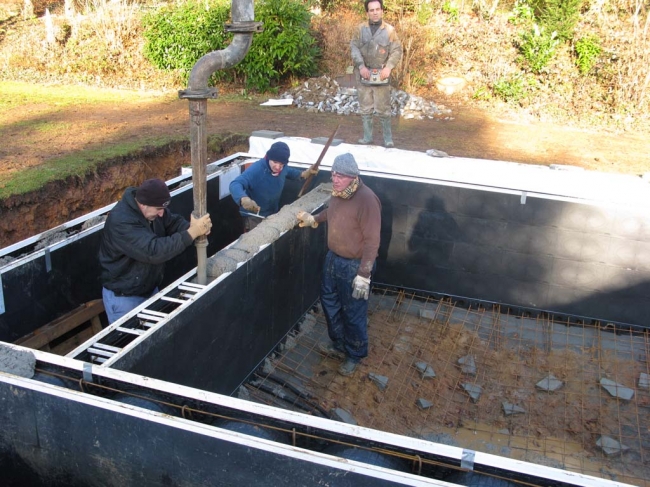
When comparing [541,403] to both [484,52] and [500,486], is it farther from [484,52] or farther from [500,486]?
[484,52]

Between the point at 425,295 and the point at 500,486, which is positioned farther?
the point at 425,295

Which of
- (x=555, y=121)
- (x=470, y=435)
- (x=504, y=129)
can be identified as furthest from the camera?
(x=555, y=121)

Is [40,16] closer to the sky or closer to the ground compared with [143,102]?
closer to the sky

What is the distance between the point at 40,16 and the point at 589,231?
2025 centimetres

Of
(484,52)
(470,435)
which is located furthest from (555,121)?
(470,435)

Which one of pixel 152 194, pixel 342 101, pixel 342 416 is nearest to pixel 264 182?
pixel 152 194

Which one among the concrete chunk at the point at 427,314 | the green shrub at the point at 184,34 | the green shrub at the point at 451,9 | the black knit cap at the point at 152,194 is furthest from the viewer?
the green shrub at the point at 451,9

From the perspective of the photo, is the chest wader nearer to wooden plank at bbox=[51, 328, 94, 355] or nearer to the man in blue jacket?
the man in blue jacket

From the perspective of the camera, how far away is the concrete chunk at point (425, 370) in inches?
238

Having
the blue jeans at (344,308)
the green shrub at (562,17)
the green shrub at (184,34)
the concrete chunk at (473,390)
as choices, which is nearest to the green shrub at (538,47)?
the green shrub at (562,17)

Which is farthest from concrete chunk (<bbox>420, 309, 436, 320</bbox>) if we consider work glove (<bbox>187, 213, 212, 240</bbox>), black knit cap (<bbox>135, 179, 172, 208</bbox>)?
black knit cap (<bbox>135, 179, 172, 208</bbox>)

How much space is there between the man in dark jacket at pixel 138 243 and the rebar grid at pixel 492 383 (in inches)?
58.0

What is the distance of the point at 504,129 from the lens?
43.0ft

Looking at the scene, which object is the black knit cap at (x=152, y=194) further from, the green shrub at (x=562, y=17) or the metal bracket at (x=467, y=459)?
the green shrub at (x=562, y=17)
